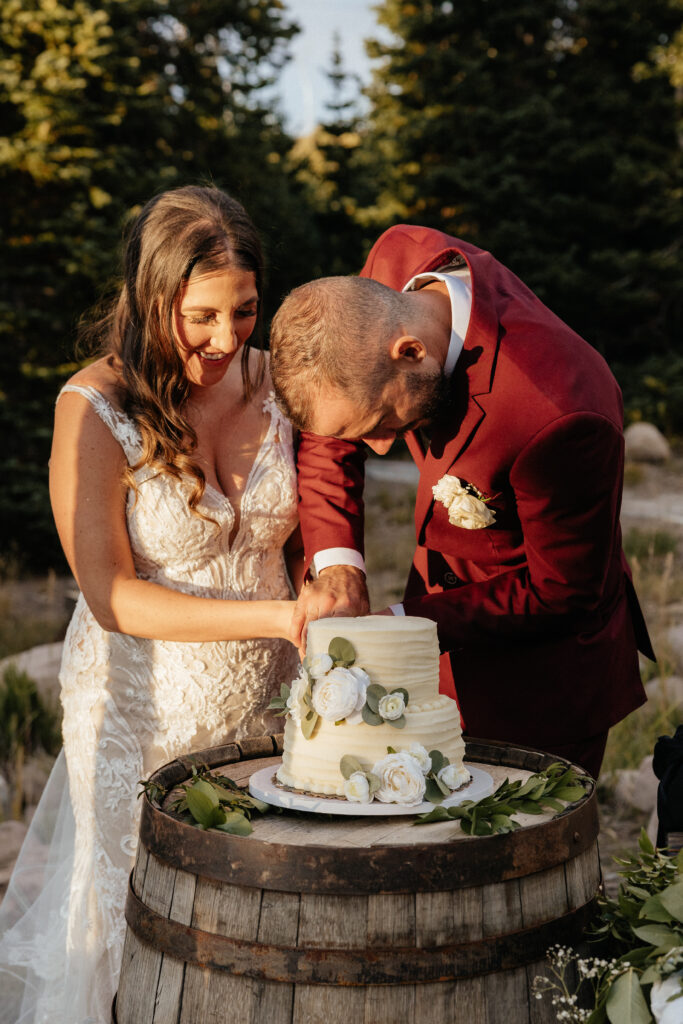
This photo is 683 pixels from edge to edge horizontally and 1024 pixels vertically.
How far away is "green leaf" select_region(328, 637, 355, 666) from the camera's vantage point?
1.91 meters

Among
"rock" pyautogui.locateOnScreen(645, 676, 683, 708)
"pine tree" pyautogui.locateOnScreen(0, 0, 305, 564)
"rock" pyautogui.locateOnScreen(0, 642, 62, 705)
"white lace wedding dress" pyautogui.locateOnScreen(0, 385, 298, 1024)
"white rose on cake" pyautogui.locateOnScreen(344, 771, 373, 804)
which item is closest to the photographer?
"white rose on cake" pyautogui.locateOnScreen(344, 771, 373, 804)

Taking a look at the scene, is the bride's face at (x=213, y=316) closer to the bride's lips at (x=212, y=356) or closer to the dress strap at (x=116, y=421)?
the bride's lips at (x=212, y=356)

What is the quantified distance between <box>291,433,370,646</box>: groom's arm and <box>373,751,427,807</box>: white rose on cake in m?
0.63

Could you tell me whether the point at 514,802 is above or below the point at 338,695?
below

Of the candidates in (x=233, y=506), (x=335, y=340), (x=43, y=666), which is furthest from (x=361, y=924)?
(x=43, y=666)

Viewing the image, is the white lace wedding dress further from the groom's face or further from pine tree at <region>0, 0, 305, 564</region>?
pine tree at <region>0, 0, 305, 564</region>

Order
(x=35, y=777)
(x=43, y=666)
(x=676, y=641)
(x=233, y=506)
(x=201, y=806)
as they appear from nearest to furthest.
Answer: (x=201, y=806) → (x=233, y=506) → (x=35, y=777) → (x=43, y=666) → (x=676, y=641)

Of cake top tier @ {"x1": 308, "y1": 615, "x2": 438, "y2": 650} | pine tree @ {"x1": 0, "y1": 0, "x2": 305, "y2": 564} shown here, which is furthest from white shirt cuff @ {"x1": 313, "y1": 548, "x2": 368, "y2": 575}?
pine tree @ {"x1": 0, "y1": 0, "x2": 305, "y2": 564}

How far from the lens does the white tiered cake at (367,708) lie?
1868 mm

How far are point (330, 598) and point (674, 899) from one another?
42.5 inches

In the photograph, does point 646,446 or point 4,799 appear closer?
point 4,799

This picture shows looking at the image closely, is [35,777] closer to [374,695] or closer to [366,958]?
[374,695]

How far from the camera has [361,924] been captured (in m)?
1.58

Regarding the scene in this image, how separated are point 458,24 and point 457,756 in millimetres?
16934
